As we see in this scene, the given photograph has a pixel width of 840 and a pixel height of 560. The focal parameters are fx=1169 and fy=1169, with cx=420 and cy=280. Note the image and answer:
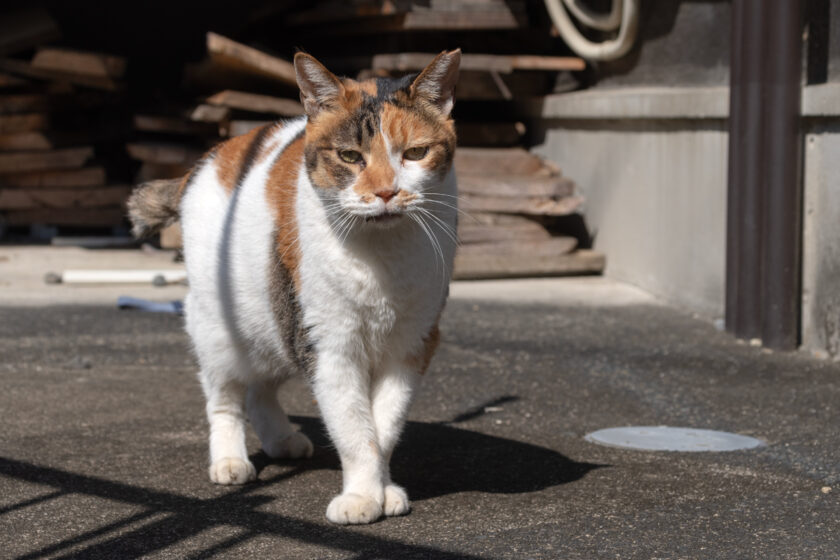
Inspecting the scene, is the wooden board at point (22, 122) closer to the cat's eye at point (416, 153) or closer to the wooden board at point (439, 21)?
the wooden board at point (439, 21)

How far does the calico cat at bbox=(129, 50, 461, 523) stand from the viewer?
137 inches

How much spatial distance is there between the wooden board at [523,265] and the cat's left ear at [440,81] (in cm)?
471

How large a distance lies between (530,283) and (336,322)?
16.4 ft

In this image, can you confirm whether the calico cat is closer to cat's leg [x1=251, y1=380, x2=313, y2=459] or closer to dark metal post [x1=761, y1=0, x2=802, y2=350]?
cat's leg [x1=251, y1=380, x2=313, y2=459]

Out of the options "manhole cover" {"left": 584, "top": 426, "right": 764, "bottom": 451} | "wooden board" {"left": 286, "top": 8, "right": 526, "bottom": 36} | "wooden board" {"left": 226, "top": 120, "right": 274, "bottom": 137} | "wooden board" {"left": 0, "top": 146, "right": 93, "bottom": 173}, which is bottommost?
"manhole cover" {"left": 584, "top": 426, "right": 764, "bottom": 451}

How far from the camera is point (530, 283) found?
27.8ft

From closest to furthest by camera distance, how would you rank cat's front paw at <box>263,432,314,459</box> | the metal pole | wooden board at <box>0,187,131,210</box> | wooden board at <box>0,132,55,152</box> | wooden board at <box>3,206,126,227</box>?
cat's front paw at <box>263,432,314,459</box> < the metal pole < wooden board at <box>0,132,55,152</box> < wooden board at <box>0,187,131,210</box> < wooden board at <box>3,206,126,227</box>

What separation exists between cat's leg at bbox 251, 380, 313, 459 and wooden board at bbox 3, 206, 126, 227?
6735 mm

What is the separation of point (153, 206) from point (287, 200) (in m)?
0.91

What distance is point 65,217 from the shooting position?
10.7m

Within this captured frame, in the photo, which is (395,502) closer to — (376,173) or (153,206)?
(376,173)

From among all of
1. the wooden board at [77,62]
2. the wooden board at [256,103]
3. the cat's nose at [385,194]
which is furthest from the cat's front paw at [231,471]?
the wooden board at [77,62]

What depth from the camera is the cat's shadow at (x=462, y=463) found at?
399cm

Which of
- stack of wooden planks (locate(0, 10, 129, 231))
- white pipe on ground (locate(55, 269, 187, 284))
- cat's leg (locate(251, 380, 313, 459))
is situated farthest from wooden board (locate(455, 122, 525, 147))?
cat's leg (locate(251, 380, 313, 459))
